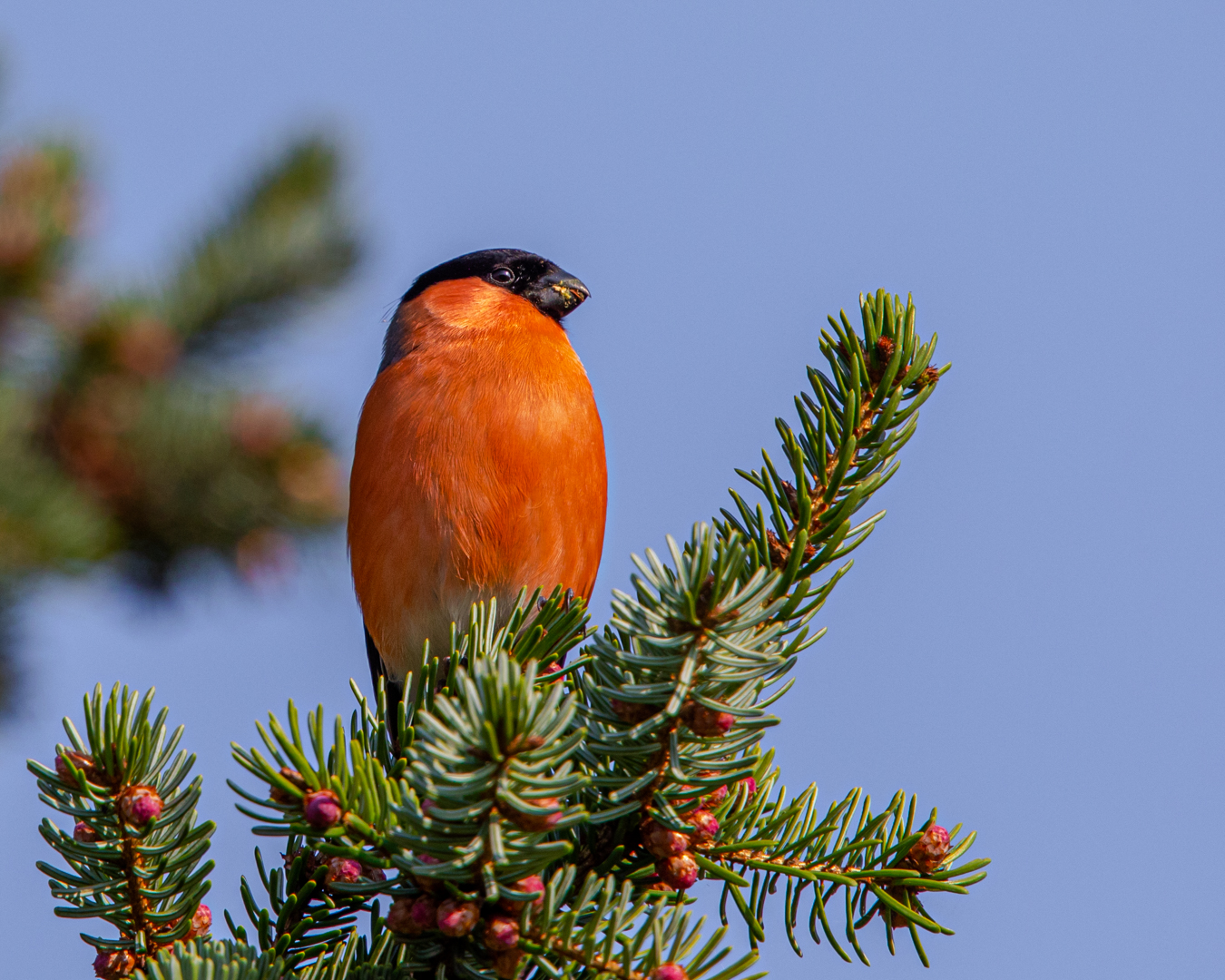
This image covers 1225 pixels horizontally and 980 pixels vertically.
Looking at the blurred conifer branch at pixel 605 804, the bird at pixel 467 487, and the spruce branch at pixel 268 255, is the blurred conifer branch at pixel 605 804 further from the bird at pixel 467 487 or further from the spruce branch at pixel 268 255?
the spruce branch at pixel 268 255

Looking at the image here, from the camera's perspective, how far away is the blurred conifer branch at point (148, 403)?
147 inches

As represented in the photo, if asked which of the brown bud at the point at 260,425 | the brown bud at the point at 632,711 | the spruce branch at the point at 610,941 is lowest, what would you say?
the spruce branch at the point at 610,941

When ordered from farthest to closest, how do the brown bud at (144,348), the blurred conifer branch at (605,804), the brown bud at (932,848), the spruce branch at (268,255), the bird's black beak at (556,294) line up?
1. the bird's black beak at (556,294)
2. the spruce branch at (268,255)
3. the brown bud at (144,348)
4. the brown bud at (932,848)
5. the blurred conifer branch at (605,804)

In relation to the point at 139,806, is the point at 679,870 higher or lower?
lower

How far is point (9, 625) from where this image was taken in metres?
3.89

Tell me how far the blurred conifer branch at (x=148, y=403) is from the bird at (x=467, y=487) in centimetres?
30

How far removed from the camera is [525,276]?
520cm

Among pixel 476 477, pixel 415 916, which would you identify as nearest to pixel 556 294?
pixel 476 477

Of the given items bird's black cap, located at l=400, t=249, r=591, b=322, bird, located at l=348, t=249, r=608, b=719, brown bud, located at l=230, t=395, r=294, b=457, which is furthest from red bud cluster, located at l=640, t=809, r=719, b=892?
bird's black cap, located at l=400, t=249, r=591, b=322

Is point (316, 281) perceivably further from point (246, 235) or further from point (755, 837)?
point (755, 837)

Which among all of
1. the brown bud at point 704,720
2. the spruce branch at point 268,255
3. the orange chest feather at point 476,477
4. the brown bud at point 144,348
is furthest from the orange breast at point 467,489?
the brown bud at point 704,720

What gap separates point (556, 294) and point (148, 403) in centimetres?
180

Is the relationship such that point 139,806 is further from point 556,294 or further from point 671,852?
point 556,294

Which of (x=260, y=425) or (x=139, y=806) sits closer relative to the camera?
(x=139, y=806)
